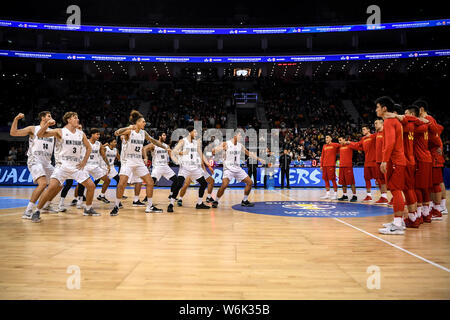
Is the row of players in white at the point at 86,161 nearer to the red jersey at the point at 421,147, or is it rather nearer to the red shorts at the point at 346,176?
the red shorts at the point at 346,176

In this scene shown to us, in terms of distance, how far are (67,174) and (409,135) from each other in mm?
6613

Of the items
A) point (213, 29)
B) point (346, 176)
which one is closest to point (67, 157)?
point (346, 176)

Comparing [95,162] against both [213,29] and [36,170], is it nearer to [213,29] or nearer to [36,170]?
[36,170]

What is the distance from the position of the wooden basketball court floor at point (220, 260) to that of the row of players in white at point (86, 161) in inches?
36.1

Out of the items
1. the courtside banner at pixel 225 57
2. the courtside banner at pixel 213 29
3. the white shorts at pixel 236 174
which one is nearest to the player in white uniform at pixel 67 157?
the white shorts at pixel 236 174

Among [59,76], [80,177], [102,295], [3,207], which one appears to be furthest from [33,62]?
[102,295]

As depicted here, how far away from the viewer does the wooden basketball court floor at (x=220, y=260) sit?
2723 millimetres

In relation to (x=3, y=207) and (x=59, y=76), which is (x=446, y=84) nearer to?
(x=3, y=207)

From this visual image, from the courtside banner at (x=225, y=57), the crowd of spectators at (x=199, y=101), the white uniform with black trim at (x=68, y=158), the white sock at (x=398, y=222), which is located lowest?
the white sock at (x=398, y=222)

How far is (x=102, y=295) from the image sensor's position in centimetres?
260

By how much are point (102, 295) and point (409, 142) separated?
17.8ft

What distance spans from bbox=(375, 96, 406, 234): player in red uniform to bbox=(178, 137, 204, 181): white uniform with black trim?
185 inches

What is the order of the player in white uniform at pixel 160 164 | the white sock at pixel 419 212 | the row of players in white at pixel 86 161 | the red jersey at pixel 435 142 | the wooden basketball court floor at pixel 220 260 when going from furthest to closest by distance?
the player in white uniform at pixel 160 164 < the row of players in white at pixel 86 161 < the red jersey at pixel 435 142 < the white sock at pixel 419 212 < the wooden basketball court floor at pixel 220 260

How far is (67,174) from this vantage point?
259 inches
